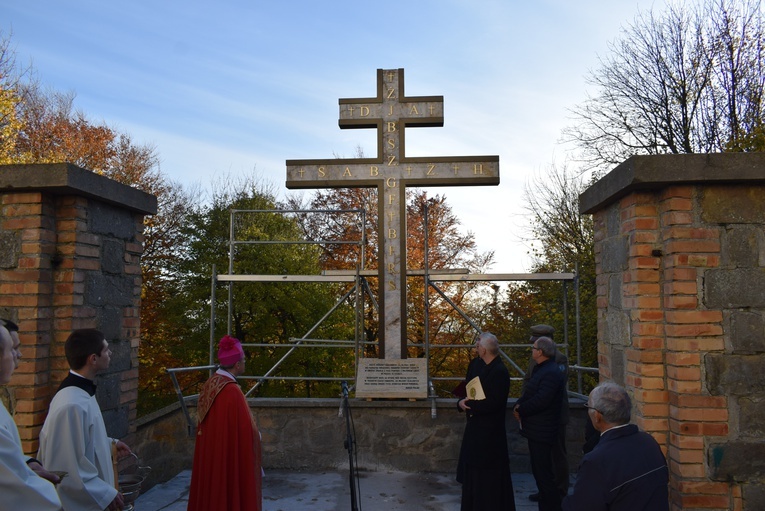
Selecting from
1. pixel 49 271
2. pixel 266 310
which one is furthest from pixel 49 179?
pixel 266 310

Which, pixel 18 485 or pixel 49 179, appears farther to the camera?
pixel 49 179

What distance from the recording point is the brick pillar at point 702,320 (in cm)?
373

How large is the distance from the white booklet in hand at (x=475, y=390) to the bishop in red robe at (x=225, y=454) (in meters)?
1.82

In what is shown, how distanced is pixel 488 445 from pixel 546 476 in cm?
52

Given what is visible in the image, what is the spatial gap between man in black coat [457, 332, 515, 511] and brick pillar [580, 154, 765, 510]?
4.30 ft

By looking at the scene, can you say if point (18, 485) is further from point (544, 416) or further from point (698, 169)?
point (544, 416)

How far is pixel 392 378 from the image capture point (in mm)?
7176

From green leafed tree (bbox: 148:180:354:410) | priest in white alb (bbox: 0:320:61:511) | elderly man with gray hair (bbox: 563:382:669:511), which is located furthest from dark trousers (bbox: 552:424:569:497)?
green leafed tree (bbox: 148:180:354:410)

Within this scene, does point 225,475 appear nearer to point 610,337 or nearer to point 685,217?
point 610,337

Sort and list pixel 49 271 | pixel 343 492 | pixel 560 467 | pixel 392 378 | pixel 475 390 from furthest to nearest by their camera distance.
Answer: pixel 392 378 < pixel 343 492 < pixel 560 467 < pixel 475 390 < pixel 49 271

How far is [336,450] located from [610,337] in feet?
11.6

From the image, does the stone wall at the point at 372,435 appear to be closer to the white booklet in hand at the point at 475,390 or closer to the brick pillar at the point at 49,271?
the white booklet in hand at the point at 475,390

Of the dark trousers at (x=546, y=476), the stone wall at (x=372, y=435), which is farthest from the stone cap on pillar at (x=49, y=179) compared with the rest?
the dark trousers at (x=546, y=476)

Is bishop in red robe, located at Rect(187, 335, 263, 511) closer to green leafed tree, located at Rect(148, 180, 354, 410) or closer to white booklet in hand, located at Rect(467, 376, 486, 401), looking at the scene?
white booklet in hand, located at Rect(467, 376, 486, 401)
